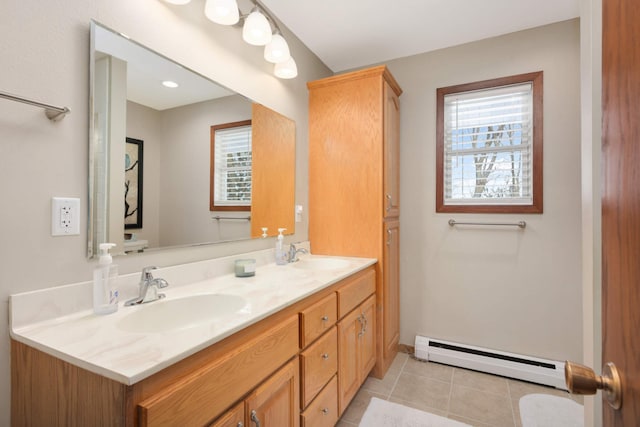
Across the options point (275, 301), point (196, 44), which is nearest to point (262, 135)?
point (196, 44)

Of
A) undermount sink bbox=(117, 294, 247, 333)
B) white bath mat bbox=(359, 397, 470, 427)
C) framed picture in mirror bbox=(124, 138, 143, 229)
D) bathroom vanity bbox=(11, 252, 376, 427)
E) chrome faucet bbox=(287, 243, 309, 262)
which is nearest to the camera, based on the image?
bathroom vanity bbox=(11, 252, 376, 427)

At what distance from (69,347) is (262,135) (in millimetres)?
1447

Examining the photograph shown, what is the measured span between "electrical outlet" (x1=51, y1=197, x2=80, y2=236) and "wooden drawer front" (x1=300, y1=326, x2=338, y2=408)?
37.3 inches

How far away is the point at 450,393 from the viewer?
198 centimetres

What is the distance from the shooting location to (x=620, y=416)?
1.35 ft

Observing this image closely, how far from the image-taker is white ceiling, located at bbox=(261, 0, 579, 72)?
6.31 feet

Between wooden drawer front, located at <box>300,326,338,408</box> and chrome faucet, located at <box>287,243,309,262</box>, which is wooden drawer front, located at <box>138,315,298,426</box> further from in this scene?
chrome faucet, located at <box>287,243,309,262</box>

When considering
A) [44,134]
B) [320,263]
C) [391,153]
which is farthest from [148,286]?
[391,153]

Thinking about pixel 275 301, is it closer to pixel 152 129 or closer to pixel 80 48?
pixel 152 129

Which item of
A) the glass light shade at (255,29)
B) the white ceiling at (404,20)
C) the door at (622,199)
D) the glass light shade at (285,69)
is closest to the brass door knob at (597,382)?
the door at (622,199)

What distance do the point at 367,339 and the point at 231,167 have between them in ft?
4.52

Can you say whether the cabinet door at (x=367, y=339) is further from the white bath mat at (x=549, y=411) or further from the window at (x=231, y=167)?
the window at (x=231, y=167)

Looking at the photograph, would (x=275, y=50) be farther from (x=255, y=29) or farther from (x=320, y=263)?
(x=320, y=263)

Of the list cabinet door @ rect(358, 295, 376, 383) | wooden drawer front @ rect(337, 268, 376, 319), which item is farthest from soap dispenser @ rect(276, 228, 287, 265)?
cabinet door @ rect(358, 295, 376, 383)
